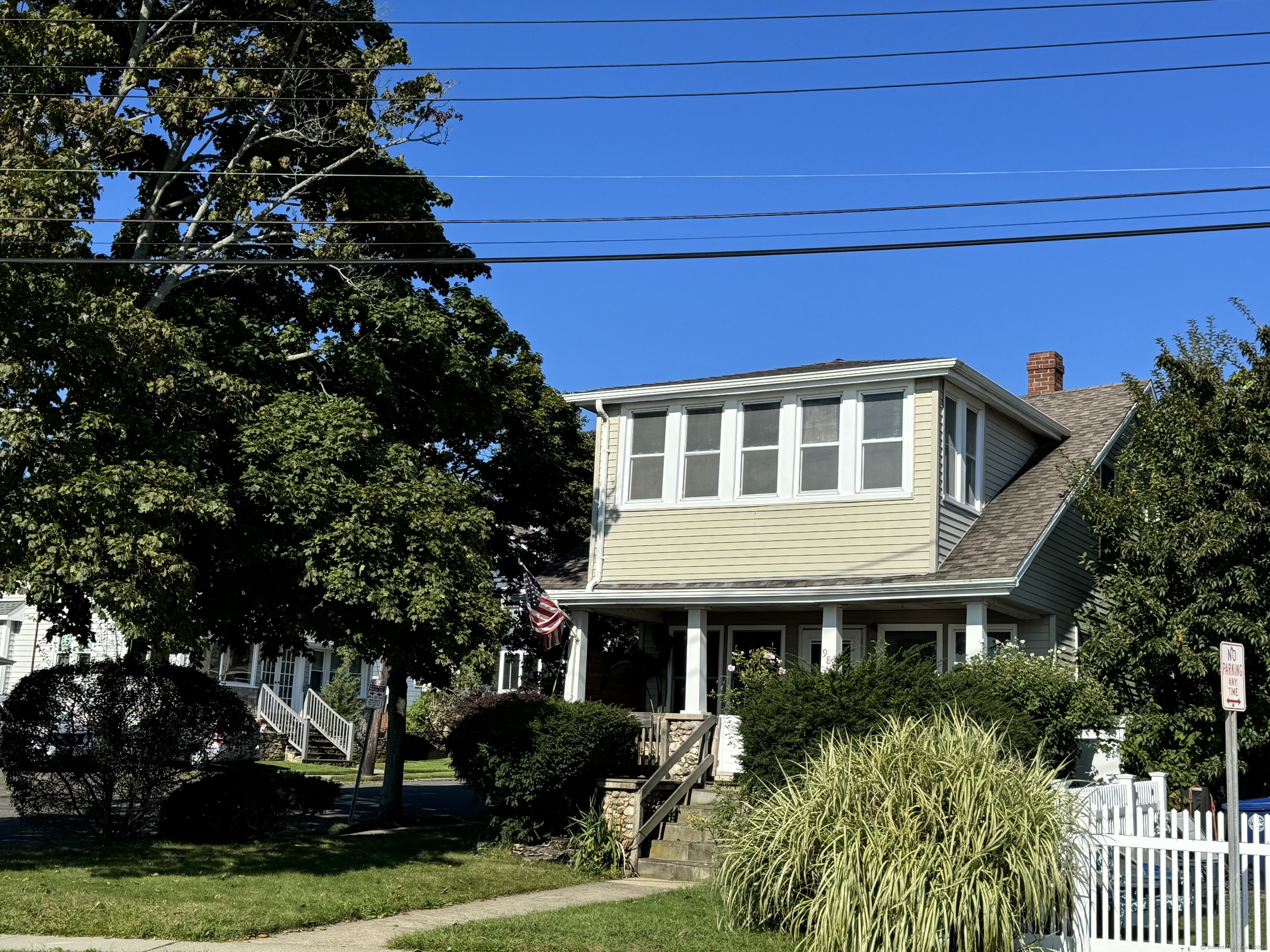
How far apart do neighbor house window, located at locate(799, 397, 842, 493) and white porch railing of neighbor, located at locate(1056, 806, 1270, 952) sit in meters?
8.84

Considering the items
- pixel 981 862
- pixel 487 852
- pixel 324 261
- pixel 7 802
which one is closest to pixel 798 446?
pixel 487 852

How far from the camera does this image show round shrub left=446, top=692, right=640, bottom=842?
15.6 meters

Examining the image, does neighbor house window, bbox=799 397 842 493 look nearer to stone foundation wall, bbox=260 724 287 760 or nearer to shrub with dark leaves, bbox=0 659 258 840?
shrub with dark leaves, bbox=0 659 258 840

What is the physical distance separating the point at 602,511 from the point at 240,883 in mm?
9348

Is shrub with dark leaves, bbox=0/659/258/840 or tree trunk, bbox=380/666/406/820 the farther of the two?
tree trunk, bbox=380/666/406/820

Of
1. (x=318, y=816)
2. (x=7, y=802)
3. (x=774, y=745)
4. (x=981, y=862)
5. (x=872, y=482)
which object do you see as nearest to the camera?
(x=981, y=862)

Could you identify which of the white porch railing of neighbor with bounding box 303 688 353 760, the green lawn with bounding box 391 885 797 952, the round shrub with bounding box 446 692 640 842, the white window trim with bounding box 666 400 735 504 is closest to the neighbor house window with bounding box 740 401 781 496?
the white window trim with bounding box 666 400 735 504

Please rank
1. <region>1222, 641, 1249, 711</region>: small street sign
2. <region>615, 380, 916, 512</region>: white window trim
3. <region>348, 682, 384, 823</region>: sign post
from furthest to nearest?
<region>348, 682, 384, 823</region>: sign post
<region>615, 380, 916, 512</region>: white window trim
<region>1222, 641, 1249, 711</region>: small street sign

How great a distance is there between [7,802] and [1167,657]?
61.7 ft

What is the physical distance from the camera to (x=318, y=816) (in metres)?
19.9

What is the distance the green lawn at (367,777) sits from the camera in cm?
3072

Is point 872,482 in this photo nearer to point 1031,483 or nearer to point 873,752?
point 1031,483

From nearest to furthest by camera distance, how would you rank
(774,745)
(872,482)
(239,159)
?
(774,745) → (239,159) → (872,482)

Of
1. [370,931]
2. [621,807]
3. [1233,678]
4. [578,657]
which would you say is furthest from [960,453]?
[370,931]
